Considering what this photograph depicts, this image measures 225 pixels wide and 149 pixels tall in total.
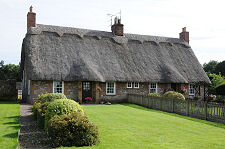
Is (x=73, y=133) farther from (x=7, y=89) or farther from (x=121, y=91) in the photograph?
(x=7, y=89)

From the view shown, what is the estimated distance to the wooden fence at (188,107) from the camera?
526 inches

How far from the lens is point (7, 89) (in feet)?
78.0

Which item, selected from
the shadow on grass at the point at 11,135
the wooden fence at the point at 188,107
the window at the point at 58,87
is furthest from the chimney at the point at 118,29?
the shadow on grass at the point at 11,135

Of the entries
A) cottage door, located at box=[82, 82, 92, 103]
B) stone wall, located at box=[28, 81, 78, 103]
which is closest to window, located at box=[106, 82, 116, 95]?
cottage door, located at box=[82, 82, 92, 103]

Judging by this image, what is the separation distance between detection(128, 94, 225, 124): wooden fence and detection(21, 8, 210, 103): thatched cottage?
12.1ft

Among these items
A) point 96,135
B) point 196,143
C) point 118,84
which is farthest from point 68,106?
point 118,84

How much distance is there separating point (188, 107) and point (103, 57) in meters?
11.2

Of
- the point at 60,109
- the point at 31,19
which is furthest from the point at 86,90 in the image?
the point at 60,109

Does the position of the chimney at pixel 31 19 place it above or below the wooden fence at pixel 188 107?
above

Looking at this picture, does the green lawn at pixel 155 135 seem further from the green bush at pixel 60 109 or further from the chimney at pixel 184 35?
the chimney at pixel 184 35

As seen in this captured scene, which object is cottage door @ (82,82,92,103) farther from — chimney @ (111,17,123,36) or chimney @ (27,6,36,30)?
chimney @ (27,6,36,30)

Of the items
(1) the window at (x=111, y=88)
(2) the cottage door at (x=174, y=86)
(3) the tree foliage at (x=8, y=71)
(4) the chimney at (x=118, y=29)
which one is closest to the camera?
(1) the window at (x=111, y=88)

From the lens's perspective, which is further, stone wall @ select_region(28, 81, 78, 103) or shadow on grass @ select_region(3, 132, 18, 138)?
stone wall @ select_region(28, 81, 78, 103)

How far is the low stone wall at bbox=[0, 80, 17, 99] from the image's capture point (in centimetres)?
2358
